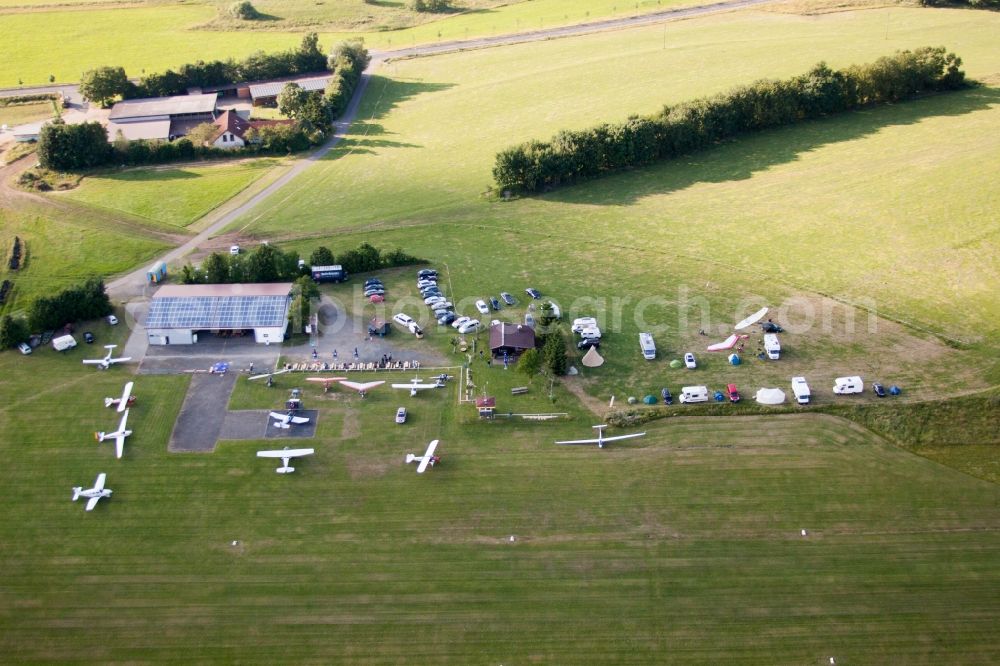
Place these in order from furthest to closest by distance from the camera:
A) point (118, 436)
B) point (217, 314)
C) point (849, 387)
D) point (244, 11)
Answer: point (244, 11)
point (217, 314)
point (849, 387)
point (118, 436)

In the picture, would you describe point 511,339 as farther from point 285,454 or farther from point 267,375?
point 285,454

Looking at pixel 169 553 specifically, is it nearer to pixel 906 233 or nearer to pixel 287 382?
pixel 287 382

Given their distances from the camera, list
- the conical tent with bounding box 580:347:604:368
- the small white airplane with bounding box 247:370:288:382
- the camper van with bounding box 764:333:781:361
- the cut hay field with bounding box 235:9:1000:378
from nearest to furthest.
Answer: the small white airplane with bounding box 247:370:288:382 < the conical tent with bounding box 580:347:604:368 < the camper van with bounding box 764:333:781:361 < the cut hay field with bounding box 235:9:1000:378

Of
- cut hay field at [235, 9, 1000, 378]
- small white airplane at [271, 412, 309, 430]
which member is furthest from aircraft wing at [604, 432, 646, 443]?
small white airplane at [271, 412, 309, 430]

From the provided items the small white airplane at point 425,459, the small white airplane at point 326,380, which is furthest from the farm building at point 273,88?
the small white airplane at point 425,459

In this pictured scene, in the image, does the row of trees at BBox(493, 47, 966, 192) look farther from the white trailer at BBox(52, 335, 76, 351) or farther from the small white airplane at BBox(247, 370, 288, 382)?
the white trailer at BBox(52, 335, 76, 351)

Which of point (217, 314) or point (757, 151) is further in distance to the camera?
point (757, 151)

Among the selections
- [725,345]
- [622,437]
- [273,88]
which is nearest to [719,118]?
Answer: [725,345]
